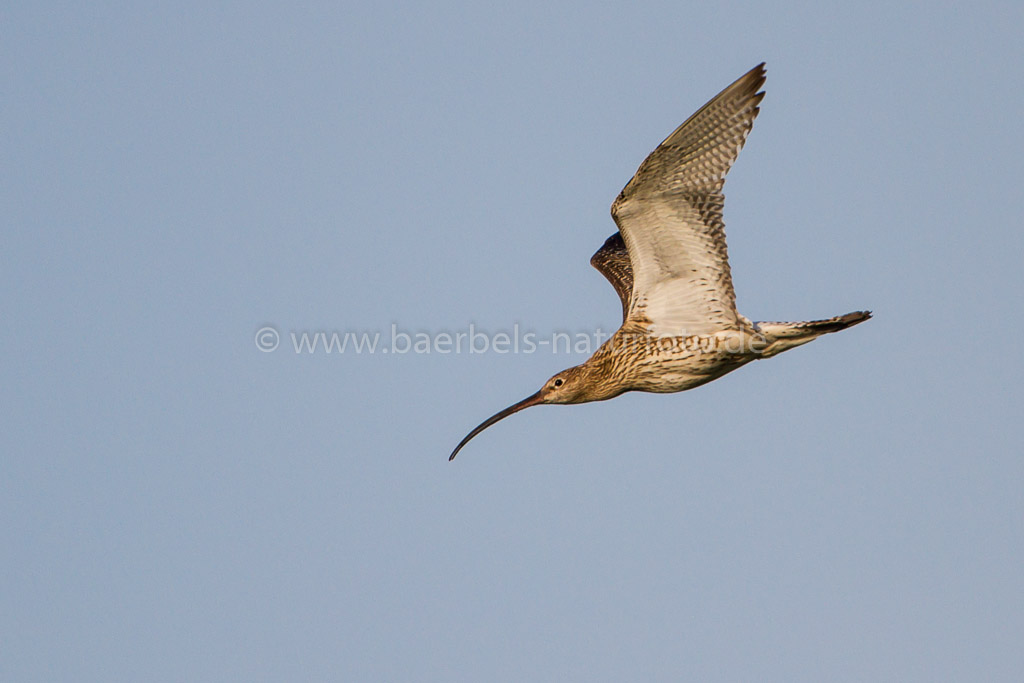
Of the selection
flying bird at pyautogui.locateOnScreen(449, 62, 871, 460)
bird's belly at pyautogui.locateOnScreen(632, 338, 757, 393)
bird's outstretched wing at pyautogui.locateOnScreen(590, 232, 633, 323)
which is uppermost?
bird's outstretched wing at pyautogui.locateOnScreen(590, 232, 633, 323)

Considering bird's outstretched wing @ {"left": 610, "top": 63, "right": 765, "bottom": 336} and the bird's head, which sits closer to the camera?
bird's outstretched wing @ {"left": 610, "top": 63, "right": 765, "bottom": 336}

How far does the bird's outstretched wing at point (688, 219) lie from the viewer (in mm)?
Result: 11422

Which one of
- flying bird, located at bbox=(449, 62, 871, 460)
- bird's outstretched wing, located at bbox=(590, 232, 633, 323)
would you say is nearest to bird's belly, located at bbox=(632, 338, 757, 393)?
flying bird, located at bbox=(449, 62, 871, 460)

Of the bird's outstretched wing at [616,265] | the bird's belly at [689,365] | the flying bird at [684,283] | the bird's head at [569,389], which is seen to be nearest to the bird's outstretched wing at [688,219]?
the flying bird at [684,283]

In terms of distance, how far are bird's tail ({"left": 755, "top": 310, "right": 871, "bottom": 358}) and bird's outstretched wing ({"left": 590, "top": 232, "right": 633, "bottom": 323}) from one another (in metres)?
2.65

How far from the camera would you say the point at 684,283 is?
40.9 feet

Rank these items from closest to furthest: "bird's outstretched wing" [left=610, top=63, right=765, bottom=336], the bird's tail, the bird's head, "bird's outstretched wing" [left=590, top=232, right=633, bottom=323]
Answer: "bird's outstretched wing" [left=610, top=63, right=765, bottom=336] → the bird's tail → the bird's head → "bird's outstretched wing" [left=590, top=232, right=633, bottom=323]

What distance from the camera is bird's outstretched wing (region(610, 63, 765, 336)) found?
11.4 m

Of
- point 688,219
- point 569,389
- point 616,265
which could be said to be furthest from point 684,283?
point 616,265

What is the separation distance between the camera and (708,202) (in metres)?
11.8

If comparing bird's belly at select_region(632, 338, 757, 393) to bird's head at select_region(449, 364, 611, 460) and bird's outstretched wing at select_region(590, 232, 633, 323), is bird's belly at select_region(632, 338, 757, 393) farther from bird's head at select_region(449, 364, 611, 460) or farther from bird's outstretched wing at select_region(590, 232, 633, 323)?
bird's outstretched wing at select_region(590, 232, 633, 323)

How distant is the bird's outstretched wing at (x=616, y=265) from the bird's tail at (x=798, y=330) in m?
2.65

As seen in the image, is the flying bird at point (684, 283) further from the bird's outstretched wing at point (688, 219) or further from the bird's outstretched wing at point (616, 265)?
the bird's outstretched wing at point (616, 265)

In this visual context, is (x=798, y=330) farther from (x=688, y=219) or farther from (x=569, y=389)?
(x=569, y=389)
